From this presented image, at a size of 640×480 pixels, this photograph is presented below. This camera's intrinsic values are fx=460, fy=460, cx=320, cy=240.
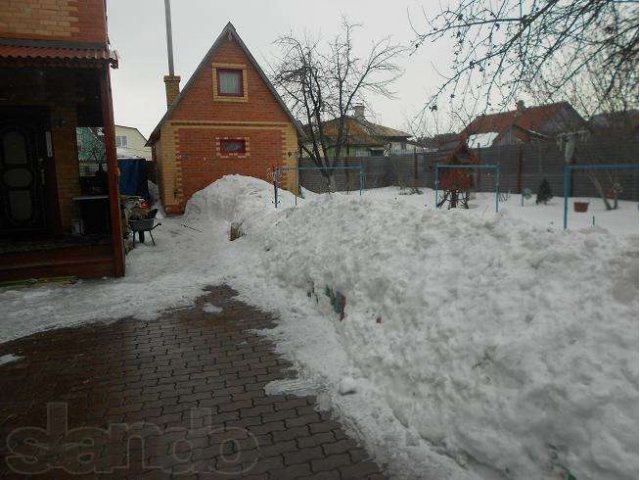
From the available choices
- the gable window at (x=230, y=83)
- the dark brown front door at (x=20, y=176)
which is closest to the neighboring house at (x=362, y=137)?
the gable window at (x=230, y=83)

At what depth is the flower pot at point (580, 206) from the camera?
8.49 metres

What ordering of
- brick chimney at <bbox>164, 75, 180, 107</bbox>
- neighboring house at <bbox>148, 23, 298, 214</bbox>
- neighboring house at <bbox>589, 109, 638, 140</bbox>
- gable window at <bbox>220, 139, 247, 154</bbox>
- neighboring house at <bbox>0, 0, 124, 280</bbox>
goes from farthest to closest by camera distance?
brick chimney at <bbox>164, 75, 180, 107</bbox> < gable window at <bbox>220, 139, 247, 154</bbox> < neighboring house at <bbox>148, 23, 298, 214</bbox> < neighboring house at <bbox>0, 0, 124, 280</bbox> < neighboring house at <bbox>589, 109, 638, 140</bbox>

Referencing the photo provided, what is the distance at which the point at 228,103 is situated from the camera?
17062 millimetres

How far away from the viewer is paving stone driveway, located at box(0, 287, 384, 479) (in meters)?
3.12

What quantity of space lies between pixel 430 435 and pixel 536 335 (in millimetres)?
1006

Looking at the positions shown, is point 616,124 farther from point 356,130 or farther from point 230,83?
point 356,130

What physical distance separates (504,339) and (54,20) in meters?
9.36

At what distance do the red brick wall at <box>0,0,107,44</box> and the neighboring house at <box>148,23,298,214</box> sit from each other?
7654mm

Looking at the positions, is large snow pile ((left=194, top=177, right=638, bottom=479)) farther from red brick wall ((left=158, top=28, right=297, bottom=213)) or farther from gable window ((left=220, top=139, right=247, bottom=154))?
gable window ((left=220, top=139, right=247, bottom=154))

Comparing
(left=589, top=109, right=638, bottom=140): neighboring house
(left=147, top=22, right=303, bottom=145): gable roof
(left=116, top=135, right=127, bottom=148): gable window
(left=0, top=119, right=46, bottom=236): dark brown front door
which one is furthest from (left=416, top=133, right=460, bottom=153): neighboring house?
(left=116, top=135, right=127, bottom=148): gable window

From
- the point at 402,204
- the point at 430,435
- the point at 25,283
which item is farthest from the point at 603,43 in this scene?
the point at 25,283

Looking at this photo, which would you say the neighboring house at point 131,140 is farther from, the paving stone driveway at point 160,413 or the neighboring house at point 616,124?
the neighboring house at point 616,124

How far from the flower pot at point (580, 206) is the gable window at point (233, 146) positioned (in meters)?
11.6

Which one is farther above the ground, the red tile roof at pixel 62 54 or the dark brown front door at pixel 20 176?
the red tile roof at pixel 62 54
